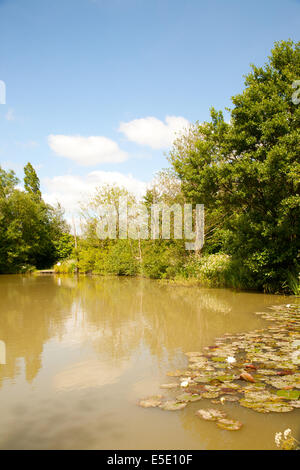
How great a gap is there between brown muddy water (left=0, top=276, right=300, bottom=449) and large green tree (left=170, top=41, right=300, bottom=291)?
106 inches

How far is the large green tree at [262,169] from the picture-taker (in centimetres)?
930

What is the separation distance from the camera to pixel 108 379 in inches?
149

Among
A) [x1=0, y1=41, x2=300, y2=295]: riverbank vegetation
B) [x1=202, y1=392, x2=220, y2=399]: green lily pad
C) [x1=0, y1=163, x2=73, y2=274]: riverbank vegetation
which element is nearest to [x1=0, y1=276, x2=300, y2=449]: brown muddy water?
[x1=202, y1=392, x2=220, y2=399]: green lily pad

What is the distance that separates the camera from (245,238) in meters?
10.7

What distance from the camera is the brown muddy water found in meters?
2.55

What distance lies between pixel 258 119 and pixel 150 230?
32.2 feet

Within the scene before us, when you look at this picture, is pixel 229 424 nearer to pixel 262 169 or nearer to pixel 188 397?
pixel 188 397

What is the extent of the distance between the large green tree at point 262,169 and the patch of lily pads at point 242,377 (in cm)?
506

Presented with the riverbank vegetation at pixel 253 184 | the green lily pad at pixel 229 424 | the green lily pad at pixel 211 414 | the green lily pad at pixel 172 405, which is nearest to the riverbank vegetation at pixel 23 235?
the riverbank vegetation at pixel 253 184

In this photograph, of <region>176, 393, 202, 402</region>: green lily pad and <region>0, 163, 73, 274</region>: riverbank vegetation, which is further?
<region>0, 163, 73, 274</region>: riverbank vegetation

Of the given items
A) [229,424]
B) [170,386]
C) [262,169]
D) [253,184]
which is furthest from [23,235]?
[229,424]

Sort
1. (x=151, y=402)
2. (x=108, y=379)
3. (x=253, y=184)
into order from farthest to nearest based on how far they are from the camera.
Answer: (x=253, y=184), (x=108, y=379), (x=151, y=402)

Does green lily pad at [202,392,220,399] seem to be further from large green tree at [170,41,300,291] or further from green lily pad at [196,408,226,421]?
large green tree at [170,41,300,291]

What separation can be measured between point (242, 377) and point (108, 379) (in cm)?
151
